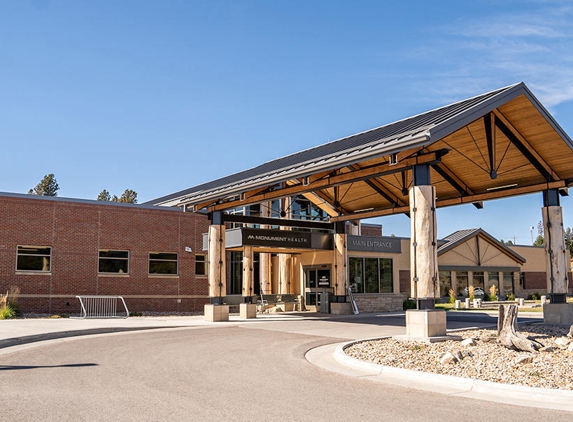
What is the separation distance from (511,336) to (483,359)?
5.94ft

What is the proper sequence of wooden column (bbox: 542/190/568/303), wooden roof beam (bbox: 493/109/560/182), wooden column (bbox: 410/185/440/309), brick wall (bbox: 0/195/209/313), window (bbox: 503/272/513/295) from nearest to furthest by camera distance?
1. wooden column (bbox: 410/185/440/309)
2. wooden roof beam (bbox: 493/109/560/182)
3. wooden column (bbox: 542/190/568/303)
4. brick wall (bbox: 0/195/209/313)
5. window (bbox: 503/272/513/295)

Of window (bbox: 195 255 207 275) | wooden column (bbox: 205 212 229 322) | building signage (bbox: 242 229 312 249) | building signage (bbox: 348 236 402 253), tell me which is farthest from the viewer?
window (bbox: 195 255 207 275)

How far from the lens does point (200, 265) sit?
31922mm

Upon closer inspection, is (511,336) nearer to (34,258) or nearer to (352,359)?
(352,359)

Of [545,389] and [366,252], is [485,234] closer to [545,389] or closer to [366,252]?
[366,252]

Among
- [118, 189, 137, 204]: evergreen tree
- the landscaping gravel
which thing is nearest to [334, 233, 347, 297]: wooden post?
the landscaping gravel

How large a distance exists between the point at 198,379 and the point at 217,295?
14.5m

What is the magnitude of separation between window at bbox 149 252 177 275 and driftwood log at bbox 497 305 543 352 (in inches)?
831

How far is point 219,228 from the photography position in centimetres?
2458

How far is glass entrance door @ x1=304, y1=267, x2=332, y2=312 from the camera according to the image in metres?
30.6

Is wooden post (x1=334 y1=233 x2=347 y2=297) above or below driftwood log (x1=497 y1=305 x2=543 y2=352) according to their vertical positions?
above

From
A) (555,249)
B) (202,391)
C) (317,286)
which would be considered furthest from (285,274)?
(202,391)

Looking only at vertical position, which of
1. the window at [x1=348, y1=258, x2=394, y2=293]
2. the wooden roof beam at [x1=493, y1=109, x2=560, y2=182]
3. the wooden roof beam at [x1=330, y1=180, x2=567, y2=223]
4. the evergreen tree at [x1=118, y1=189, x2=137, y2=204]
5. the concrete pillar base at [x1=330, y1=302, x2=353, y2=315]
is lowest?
the concrete pillar base at [x1=330, y1=302, x2=353, y2=315]

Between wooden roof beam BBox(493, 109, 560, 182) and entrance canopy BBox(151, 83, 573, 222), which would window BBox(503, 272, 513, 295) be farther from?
wooden roof beam BBox(493, 109, 560, 182)
